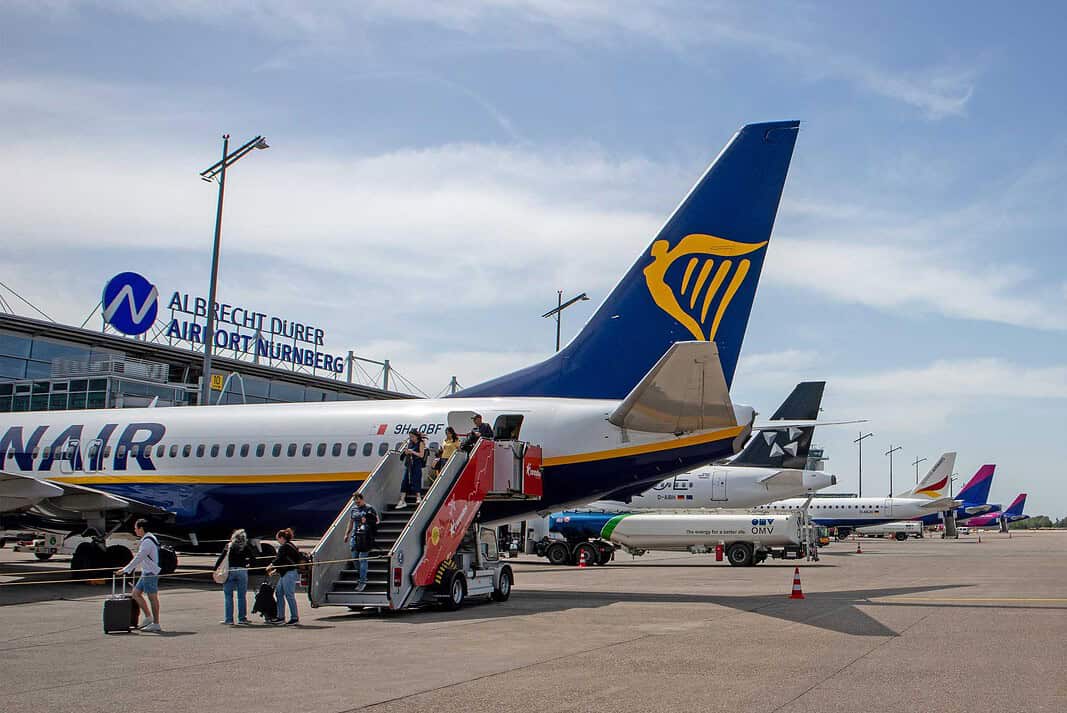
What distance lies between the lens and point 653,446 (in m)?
20.7

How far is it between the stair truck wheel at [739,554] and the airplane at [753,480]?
20.1 feet

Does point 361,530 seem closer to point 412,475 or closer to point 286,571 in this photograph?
point 286,571

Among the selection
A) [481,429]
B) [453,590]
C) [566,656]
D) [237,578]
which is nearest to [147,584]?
[237,578]

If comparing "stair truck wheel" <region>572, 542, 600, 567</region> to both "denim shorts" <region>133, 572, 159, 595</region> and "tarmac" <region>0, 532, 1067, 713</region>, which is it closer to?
"tarmac" <region>0, 532, 1067, 713</region>

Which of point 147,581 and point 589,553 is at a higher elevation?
point 147,581

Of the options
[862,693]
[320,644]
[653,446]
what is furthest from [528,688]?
[653,446]

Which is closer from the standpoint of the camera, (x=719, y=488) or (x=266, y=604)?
(x=266, y=604)

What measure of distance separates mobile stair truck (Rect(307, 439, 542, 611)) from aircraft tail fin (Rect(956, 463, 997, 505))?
90390mm

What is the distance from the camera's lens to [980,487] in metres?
101

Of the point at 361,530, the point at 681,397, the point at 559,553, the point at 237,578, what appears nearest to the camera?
the point at 237,578

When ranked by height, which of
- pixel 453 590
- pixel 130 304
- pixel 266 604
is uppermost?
pixel 130 304

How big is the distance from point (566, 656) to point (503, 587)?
8.36m

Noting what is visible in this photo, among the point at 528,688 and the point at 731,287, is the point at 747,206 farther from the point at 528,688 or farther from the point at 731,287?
the point at 528,688

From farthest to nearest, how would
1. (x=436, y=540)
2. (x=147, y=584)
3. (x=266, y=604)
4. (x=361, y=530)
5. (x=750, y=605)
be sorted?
(x=750, y=605) → (x=361, y=530) → (x=436, y=540) → (x=266, y=604) → (x=147, y=584)
